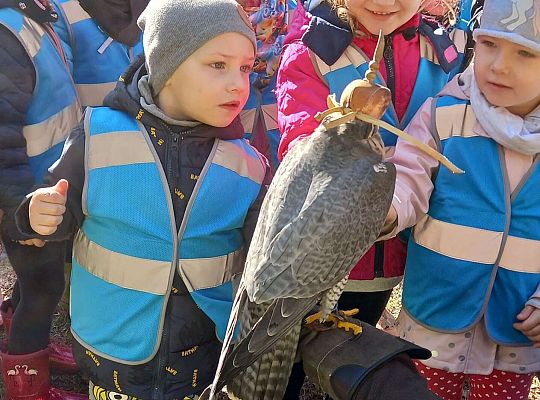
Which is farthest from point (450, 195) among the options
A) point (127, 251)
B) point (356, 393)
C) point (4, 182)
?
point (4, 182)

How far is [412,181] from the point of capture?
6.52 feet

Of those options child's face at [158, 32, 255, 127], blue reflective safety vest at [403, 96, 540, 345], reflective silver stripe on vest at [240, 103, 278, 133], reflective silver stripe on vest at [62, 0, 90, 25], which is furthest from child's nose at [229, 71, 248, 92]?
reflective silver stripe on vest at [62, 0, 90, 25]

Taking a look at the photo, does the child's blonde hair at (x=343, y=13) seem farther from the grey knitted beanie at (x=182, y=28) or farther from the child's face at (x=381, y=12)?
the grey knitted beanie at (x=182, y=28)

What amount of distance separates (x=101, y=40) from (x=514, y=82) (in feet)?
6.12

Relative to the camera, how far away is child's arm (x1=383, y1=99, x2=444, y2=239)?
1.92 metres

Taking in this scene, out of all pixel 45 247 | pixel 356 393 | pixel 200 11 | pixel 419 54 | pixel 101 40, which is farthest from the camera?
pixel 101 40

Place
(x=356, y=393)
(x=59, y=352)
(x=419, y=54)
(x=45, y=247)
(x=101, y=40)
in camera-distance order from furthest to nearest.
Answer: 1. (x=59, y=352)
2. (x=101, y=40)
3. (x=45, y=247)
4. (x=419, y=54)
5. (x=356, y=393)

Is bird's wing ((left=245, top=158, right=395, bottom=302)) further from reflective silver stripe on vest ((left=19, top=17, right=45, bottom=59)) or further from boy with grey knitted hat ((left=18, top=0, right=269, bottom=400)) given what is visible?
reflective silver stripe on vest ((left=19, top=17, right=45, bottom=59))

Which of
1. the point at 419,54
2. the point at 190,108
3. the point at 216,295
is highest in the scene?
the point at 419,54

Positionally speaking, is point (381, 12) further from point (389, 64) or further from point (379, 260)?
point (379, 260)

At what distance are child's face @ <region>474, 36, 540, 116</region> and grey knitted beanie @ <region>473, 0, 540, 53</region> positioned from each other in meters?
0.04

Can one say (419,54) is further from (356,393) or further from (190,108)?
(356,393)

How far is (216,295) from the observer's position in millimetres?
2006

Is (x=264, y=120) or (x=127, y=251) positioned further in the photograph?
(x=264, y=120)
